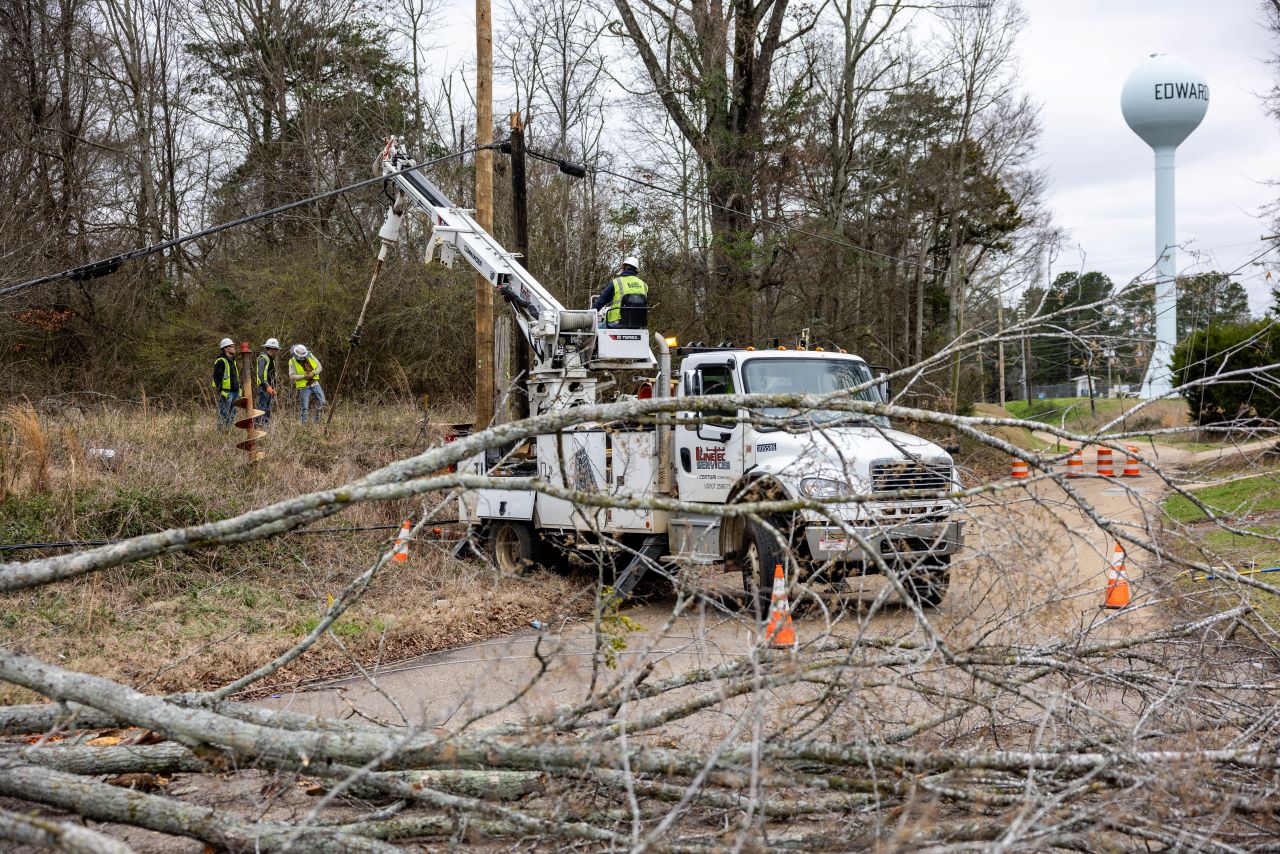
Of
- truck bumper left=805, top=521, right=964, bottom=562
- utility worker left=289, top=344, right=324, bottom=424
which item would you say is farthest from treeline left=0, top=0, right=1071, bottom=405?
truck bumper left=805, top=521, right=964, bottom=562

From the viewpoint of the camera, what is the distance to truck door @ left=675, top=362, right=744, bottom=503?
10234 millimetres

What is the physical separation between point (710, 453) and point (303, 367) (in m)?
11.0

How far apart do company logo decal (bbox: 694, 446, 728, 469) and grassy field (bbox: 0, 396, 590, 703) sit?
1785 mm

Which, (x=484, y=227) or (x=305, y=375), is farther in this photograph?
(x=305, y=375)

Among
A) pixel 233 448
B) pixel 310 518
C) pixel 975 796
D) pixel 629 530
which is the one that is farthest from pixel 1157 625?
pixel 233 448

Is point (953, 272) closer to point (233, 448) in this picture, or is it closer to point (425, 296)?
point (425, 296)

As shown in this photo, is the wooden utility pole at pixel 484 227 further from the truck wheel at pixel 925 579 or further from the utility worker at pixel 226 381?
the truck wheel at pixel 925 579

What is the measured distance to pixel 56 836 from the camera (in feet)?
9.89

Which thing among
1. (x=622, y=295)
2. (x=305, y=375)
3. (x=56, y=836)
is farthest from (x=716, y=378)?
(x=305, y=375)

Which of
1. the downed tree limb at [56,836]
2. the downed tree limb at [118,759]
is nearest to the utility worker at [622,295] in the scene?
the downed tree limb at [118,759]

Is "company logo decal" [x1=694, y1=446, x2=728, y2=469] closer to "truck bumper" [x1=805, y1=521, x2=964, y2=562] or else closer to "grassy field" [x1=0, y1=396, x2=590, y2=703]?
"truck bumper" [x1=805, y1=521, x2=964, y2=562]

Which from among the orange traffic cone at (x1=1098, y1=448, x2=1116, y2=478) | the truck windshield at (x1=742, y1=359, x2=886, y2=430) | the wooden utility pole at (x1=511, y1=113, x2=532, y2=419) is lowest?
the orange traffic cone at (x1=1098, y1=448, x2=1116, y2=478)

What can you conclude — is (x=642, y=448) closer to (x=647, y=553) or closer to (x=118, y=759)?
(x=647, y=553)

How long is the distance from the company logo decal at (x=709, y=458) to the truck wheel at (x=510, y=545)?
2457mm
